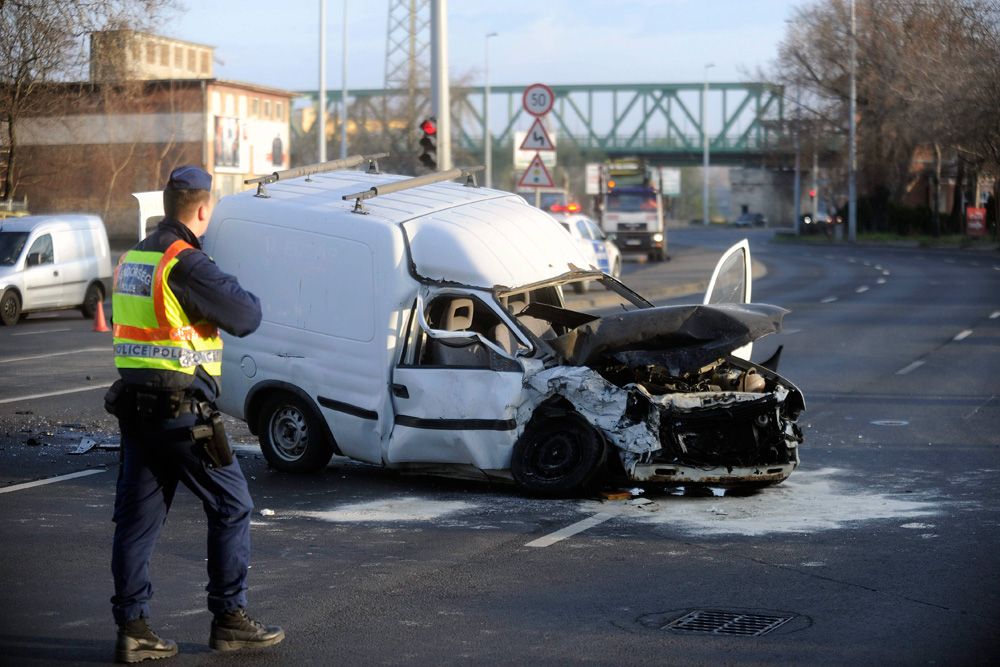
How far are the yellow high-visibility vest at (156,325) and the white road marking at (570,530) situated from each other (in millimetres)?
2684

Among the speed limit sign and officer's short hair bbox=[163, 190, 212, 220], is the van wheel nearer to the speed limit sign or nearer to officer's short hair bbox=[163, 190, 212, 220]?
officer's short hair bbox=[163, 190, 212, 220]

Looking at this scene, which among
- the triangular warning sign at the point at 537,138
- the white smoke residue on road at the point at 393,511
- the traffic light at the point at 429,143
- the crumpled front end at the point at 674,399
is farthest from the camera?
the triangular warning sign at the point at 537,138

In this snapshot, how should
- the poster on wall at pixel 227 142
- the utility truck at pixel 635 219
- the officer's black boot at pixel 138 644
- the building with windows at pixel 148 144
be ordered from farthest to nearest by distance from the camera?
the poster on wall at pixel 227 142
the building with windows at pixel 148 144
the utility truck at pixel 635 219
the officer's black boot at pixel 138 644

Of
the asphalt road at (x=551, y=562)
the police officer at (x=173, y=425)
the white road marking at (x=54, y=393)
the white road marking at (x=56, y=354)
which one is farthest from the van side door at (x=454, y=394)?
the white road marking at (x=56, y=354)

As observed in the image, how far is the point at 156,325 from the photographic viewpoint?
5.70 metres

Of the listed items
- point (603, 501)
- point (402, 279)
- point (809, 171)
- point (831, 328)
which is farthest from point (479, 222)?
point (809, 171)

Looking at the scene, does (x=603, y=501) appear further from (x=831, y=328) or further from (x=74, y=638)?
(x=831, y=328)

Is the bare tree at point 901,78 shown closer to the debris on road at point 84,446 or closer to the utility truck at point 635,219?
the utility truck at point 635,219

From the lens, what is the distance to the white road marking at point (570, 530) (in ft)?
25.9

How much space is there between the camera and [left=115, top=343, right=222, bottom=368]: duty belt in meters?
5.68

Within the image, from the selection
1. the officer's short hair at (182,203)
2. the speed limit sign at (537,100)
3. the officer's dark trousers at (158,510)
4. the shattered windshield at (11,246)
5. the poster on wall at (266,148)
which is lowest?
the officer's dark trousers at (158,510)

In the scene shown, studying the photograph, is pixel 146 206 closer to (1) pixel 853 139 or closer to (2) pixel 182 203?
(2) pixel 182 203

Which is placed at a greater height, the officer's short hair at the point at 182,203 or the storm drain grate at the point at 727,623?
the officer's short hair at the point at 182,203

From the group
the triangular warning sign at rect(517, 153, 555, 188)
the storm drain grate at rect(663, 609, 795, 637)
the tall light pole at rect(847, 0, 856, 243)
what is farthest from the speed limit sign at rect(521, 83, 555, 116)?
the tall light pole at rect(847, 0, 856, 243)
